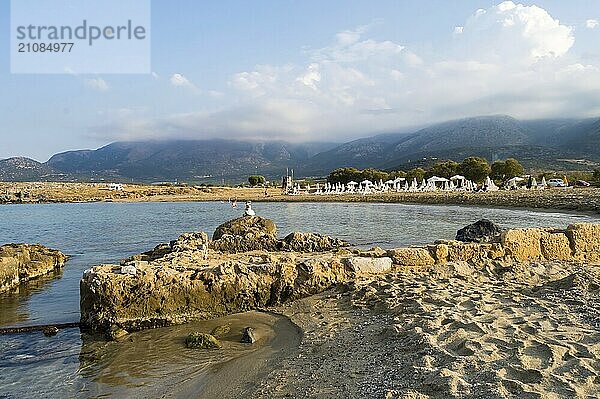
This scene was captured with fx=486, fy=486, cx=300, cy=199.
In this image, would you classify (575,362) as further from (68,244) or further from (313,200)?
(313,200)

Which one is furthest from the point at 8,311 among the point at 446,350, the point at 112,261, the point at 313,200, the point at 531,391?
the point at 313,200

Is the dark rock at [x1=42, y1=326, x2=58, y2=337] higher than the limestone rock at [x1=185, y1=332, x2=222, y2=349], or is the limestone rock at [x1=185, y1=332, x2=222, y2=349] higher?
the limestone rock at [x1=185, y1=332, x2=222, y2=349]

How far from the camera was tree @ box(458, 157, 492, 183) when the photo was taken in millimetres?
76625

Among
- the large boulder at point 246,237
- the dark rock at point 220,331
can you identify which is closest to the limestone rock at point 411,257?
the dark rock at point 220,331

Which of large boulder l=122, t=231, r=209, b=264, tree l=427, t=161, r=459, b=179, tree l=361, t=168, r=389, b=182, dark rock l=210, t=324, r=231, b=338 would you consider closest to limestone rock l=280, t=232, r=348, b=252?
large boulder l=122, t=231, r=209, b=264

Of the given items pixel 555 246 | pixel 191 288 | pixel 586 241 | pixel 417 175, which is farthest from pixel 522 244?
pixel 417 175

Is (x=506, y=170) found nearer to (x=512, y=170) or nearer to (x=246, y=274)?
(x=512, y=170)

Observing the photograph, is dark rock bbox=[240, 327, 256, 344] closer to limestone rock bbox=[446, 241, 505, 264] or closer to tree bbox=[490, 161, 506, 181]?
limestone rock bbox=[446, 241, 505, 264]

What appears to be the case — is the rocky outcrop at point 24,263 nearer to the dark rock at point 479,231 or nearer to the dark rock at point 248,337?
the dark rock at point 248,337

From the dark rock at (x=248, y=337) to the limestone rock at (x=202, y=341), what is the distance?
0.37 m

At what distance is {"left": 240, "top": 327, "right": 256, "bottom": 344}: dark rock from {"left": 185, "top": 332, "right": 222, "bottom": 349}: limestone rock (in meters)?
0.37

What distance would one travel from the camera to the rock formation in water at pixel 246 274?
8180mm

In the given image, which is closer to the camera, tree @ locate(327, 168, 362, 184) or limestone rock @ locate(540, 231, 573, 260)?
limestone rock @ locate(540, 231, 573, 260)

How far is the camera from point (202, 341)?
723 centimetres
